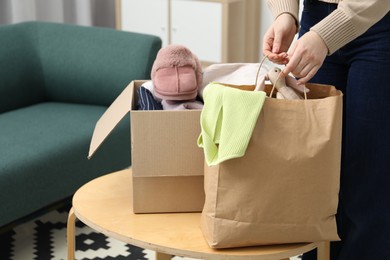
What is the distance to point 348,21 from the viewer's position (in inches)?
57.6

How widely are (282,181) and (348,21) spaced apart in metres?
0.36

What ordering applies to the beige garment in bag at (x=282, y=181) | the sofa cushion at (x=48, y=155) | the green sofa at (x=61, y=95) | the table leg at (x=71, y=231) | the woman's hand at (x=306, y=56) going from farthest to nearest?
the green sofa at (x=61, y=95) < the sofa cushion at (x=48, y=155) < the table leg at (x=71, y=231) < the woman's hand at (x=306, y=56) < the beige garment in bag at (x=282, y=181)

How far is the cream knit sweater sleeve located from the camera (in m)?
1.46

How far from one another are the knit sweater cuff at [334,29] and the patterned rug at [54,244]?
1.10 m

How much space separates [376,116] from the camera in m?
1.55

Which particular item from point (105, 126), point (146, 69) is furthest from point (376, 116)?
point (146, 69)

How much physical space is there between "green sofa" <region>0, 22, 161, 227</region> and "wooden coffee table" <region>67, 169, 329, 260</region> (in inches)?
28.5

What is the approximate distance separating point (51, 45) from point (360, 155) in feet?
5.67

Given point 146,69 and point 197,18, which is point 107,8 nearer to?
point 197,18

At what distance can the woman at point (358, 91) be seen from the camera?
4.82ft

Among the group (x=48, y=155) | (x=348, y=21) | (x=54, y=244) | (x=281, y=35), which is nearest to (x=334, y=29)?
(x=348, y=21)

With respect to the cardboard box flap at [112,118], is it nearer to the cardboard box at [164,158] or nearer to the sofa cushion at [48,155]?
the cardboard box at [164,158]

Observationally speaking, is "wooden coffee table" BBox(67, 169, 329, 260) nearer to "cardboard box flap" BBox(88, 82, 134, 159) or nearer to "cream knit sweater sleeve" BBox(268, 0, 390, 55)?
"cardboard box flap" BBox(88, 82, 134, 159)

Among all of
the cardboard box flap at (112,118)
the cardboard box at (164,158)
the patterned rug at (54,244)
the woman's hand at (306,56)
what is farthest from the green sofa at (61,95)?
the woman's hand at (306,56)
